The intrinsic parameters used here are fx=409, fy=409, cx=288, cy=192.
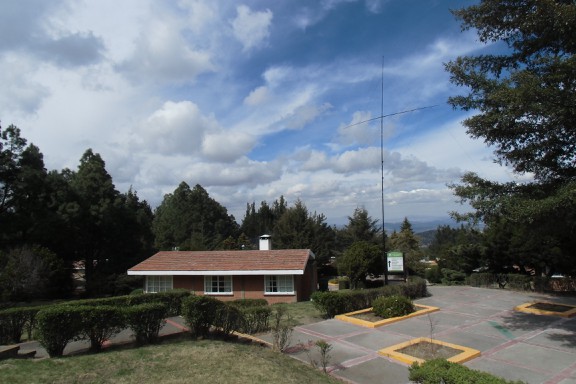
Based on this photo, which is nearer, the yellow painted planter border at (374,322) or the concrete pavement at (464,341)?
the concrete pavement at (464,341)

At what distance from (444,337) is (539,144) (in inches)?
268

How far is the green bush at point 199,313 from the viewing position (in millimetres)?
11501

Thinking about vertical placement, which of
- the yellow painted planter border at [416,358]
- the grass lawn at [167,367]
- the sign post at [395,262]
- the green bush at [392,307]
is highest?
the sign post at [395,262]

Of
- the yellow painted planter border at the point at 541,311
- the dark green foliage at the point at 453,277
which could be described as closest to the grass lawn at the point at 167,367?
the yellow painted planter border at the point at 541,311

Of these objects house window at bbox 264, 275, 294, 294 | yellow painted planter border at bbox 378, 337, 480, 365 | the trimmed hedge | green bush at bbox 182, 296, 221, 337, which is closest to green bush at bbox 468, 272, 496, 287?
the trimmed hedge

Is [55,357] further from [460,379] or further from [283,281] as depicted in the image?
[283,281]

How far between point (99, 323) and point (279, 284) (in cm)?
1697

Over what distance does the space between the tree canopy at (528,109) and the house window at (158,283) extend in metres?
21.2

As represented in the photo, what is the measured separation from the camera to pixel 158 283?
28.2 metres

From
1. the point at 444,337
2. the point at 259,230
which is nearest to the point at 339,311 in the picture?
the point at 444,337

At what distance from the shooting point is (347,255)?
95.6 ft

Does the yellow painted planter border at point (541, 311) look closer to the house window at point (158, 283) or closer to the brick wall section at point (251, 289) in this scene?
the brick wall section at point (251, 289)

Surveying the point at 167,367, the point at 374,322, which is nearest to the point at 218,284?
the point at 374,322

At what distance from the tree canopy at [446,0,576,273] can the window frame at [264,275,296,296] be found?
50.6ft
